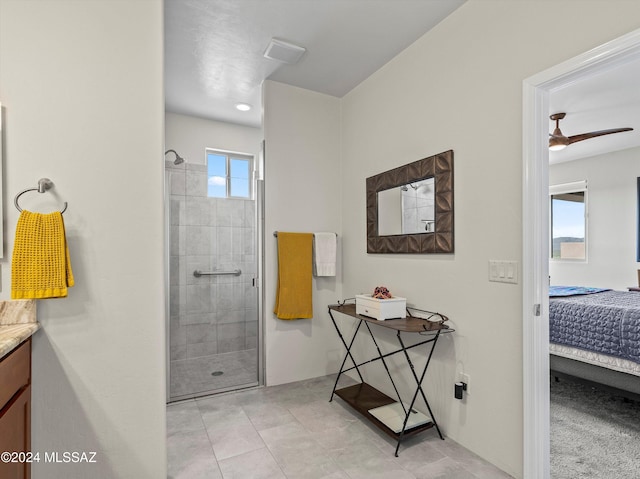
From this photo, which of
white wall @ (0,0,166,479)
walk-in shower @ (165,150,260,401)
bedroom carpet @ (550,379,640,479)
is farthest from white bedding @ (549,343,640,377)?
white wall @ (0,0,166,479)

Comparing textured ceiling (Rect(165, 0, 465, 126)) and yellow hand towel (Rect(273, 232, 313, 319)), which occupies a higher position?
textured ceiling (Rect(165, 0, 465, 126))

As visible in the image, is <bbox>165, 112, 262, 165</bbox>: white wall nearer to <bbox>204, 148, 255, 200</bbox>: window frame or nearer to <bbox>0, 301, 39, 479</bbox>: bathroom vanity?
<bbox>204, 148, 255, 200</bbox>: window frame

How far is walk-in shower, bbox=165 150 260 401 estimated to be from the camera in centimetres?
296

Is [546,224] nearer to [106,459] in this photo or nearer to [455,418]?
[455,418]

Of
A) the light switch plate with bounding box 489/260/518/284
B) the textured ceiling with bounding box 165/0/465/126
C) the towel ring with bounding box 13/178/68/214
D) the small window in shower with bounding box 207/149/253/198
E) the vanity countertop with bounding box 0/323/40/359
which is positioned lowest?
the vanity countertop with bounding box 0/323/40/359

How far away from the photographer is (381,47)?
2553mm

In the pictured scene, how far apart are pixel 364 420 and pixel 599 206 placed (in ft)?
15.6

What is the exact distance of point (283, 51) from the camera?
2572 mm

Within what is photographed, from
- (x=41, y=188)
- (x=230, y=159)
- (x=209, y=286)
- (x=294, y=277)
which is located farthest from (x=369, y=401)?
(x=230, y=159)

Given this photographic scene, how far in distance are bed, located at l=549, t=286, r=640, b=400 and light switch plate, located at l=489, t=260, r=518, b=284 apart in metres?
1.36

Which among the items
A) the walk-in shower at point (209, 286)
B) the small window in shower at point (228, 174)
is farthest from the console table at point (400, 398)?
the small window in shower at point (228, 174)

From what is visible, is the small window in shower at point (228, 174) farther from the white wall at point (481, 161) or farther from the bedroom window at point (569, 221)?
the bedroom window at point (569, 221)

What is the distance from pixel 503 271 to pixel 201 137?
11.0 feet

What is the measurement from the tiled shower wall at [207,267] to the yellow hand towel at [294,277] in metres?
0.35
